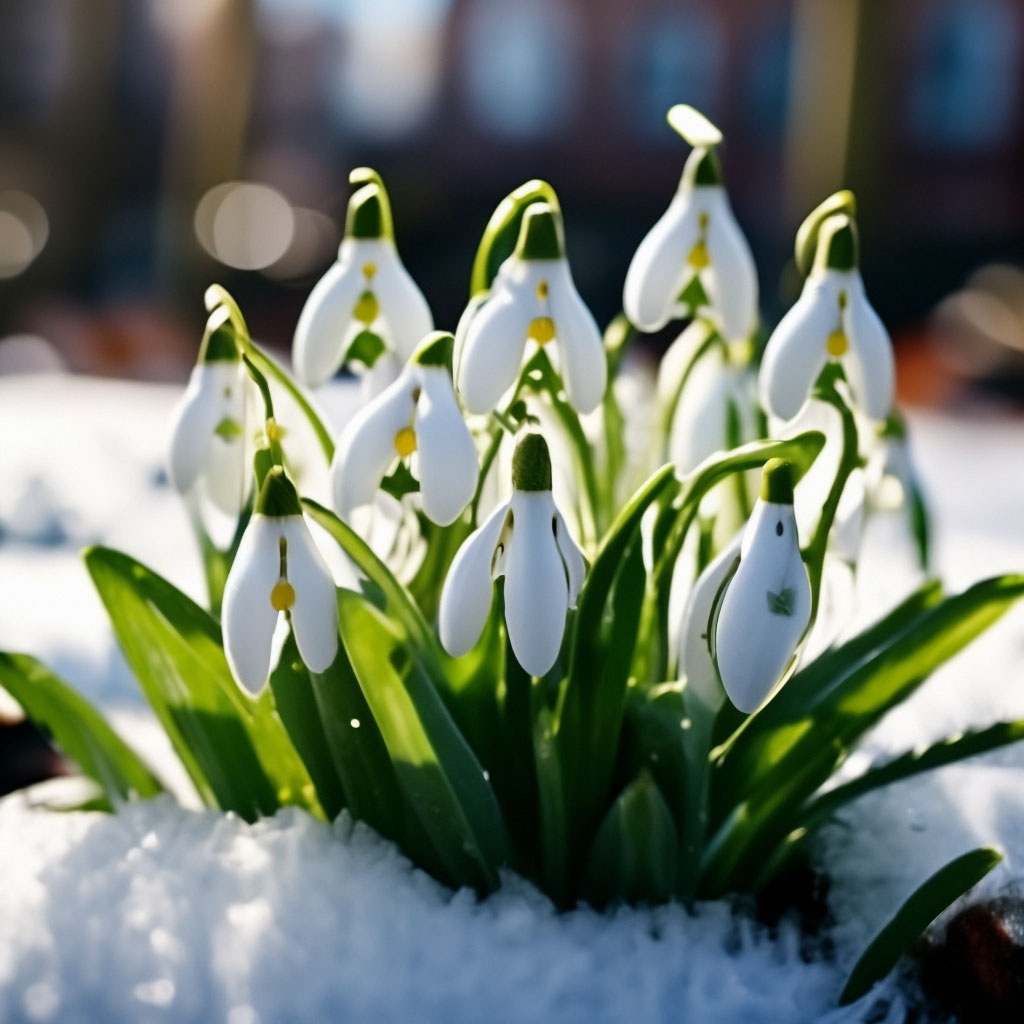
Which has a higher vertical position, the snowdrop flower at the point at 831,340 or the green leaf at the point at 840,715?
the snowdrop flower at the point at 831,340

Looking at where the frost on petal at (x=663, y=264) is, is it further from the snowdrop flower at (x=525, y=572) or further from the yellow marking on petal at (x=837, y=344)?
the snowdrop flower at (x=525, y=572)

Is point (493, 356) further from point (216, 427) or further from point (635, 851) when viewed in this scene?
point (635, 851)

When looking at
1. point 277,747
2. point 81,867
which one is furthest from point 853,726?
point 81,867

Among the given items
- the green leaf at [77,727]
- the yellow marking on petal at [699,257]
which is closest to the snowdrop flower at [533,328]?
the yellow marking on petal at [699,257]

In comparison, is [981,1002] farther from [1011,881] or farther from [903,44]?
[903,44]

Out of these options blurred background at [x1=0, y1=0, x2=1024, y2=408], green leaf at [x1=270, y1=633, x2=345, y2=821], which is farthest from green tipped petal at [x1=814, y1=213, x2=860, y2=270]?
blurred background at [x1=0, y1=0, x2=1024, y2=408]

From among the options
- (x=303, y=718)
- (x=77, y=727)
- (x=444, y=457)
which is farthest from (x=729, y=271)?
(x=77, y=727)

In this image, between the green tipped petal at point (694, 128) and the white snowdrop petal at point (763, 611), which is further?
the green tipped petal at point (694, 128)


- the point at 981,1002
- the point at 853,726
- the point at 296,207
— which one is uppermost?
the point at 853,726
